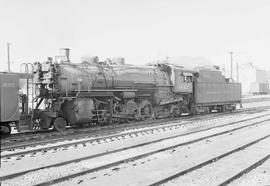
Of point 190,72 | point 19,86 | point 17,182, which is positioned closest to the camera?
point 17,182

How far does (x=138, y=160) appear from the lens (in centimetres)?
794

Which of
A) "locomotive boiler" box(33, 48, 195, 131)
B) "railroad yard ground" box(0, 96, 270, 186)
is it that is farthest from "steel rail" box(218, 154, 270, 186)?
"locomotive boiler" box(33, 48, 195, 131)

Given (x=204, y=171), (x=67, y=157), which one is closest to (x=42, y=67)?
(x=67, y=157)

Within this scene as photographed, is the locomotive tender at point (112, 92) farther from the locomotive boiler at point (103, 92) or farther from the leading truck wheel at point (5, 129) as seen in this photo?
the leading truck wheel at point (5, 129)

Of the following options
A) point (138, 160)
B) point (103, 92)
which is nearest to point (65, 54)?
point (103, 92)

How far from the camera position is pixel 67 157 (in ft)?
Result: 26.7

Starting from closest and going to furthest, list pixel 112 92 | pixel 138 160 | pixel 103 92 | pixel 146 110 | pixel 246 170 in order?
pixel 246 170 < pixel 138 160 < pixel 103 92 < pixel 112 92 < pixel 146 110

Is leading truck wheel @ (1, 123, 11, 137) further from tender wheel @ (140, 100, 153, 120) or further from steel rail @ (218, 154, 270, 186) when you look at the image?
steel rail @ (218, 154, 270, 186)

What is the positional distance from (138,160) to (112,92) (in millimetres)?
7424

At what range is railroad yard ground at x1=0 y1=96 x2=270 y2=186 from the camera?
6215mm

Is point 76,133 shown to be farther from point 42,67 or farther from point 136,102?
point 136,102

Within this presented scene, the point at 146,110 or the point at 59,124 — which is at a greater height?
the point at 146,110

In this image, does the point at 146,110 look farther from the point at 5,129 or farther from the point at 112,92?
the point at 5,129

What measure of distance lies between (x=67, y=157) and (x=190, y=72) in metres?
13.7
